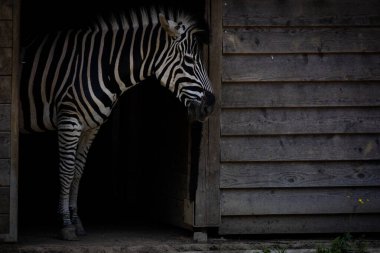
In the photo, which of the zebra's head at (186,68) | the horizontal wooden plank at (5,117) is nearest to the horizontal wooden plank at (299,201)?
the zebra's head at (186,68)

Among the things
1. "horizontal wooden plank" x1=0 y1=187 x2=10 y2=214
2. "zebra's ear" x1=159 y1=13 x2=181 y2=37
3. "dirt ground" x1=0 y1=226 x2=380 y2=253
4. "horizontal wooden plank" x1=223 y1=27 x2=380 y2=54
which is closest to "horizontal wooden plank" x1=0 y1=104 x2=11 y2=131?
"horizontal wooden plank" x1=0 y1=187 x2=10 y2=214

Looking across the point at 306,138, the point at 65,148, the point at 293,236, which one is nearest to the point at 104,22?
the point at 65,148

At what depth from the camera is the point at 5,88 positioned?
258 inches

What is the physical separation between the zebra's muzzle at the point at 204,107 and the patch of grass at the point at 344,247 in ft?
4.87

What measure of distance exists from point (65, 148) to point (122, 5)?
A: 2006 millimetres

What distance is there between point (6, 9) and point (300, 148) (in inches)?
112

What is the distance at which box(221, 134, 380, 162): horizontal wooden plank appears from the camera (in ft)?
23.2

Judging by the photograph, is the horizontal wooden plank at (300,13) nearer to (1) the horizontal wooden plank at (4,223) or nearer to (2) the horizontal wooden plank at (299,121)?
(2) the horizontal wooden plank at (299,121)

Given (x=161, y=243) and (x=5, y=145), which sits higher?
(x=5, y=145)

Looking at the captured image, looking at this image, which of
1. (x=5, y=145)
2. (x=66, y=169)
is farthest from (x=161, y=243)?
(x=5, y=145)

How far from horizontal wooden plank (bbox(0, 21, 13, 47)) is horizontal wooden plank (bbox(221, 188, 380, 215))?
229 cm

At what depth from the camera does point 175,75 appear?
7.04 m

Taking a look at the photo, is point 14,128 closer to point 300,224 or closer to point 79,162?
point 79,162

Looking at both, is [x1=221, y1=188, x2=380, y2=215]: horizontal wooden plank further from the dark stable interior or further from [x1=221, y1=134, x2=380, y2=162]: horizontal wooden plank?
the dark stable interior
